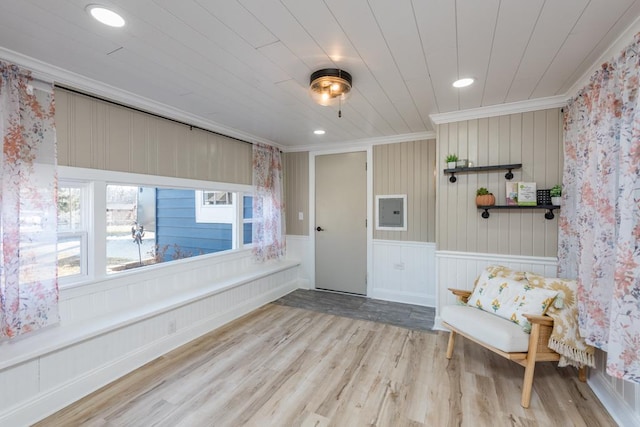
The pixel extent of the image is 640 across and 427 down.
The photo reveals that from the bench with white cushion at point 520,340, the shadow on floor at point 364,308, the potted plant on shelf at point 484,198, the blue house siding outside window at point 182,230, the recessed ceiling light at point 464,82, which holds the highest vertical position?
the recessed ceiling light at point 464,82

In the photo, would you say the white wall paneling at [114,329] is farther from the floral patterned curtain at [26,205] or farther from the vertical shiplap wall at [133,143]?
the vertical shiplap wall at [133,143]

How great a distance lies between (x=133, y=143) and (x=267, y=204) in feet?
6.41

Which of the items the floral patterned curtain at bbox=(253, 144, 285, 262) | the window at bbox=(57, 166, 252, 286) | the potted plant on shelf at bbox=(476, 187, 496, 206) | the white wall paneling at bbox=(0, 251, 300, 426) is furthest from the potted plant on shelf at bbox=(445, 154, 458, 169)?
the white wall paneling at bbox=(0, 251, 300, 426)

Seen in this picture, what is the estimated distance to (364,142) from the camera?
4.21m

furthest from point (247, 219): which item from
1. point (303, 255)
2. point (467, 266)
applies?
point (467, 266)

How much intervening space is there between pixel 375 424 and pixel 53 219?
8.49 feet

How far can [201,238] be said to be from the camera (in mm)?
3711

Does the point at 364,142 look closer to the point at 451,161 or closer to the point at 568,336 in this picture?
the point at 451,161

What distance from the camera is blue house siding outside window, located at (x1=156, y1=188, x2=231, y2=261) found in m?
3.24

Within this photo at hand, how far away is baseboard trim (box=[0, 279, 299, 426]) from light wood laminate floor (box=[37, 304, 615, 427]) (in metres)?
0.06

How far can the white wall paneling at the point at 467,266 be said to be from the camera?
2.74 meters

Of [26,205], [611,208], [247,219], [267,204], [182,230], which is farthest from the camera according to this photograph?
[267,204]

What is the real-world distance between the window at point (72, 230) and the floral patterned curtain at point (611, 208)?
3.59 metres

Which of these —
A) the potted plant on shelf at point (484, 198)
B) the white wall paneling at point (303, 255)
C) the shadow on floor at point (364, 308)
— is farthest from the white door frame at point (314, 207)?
the potted plant on shelf at point (484, 198)
